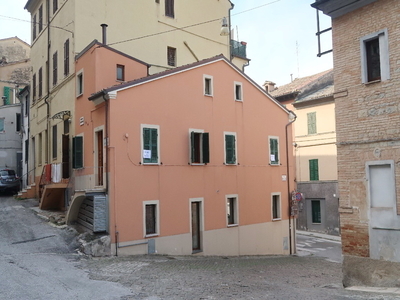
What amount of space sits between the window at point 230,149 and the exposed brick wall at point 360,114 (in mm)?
8377

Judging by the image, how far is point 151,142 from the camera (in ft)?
Result: 53.9

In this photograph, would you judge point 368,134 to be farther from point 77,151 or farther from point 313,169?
point 313,169

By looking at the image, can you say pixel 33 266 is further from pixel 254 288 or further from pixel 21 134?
pixel 21 134

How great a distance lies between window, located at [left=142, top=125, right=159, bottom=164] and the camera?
16.2 meters

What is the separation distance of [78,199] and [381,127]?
11668mm

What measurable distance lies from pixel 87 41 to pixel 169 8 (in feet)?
21.1

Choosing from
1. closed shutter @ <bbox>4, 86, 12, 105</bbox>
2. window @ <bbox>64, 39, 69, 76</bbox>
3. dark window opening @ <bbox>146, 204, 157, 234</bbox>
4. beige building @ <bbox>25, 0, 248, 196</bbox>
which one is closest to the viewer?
dark window opening @ <bbox>146, 204, 157, 234</bbox>

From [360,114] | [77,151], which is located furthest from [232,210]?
[360,114]

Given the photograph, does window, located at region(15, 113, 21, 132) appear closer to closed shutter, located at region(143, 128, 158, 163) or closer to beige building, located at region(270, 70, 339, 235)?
closed shutter, located at region(143, 128, 158, 163)

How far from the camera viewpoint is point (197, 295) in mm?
9516

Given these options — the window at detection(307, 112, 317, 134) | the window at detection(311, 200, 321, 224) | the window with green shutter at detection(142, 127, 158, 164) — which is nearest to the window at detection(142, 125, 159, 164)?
the window with green shutter at detection(142, 127, 158, 164)

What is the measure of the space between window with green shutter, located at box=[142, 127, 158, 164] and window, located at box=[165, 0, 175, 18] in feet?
34.4

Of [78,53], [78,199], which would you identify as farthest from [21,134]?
[78,199]

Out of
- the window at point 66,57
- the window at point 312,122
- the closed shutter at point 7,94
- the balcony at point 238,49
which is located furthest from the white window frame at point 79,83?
the closed shutter at point 7,94
